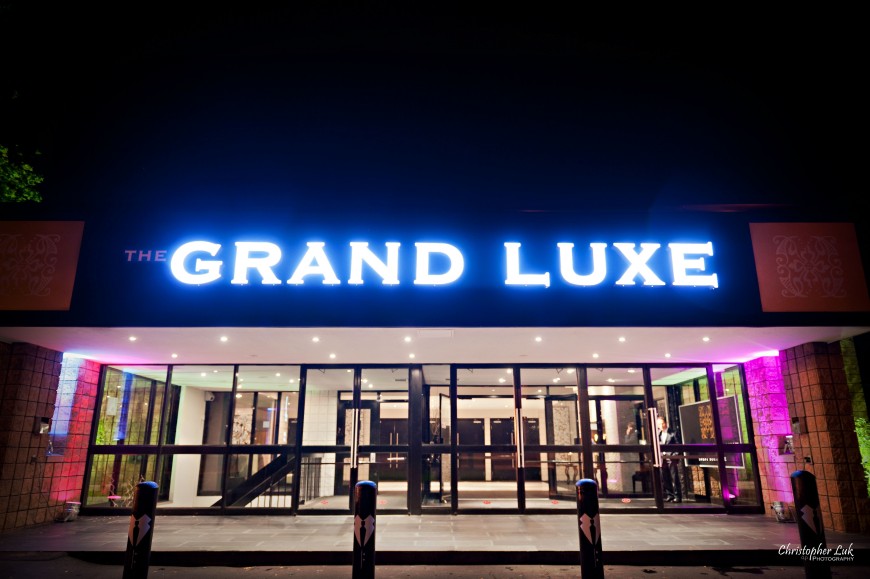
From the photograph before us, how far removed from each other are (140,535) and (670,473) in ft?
33.5

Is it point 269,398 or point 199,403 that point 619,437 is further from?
point 199,403

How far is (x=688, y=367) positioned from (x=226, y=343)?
29.9 ft

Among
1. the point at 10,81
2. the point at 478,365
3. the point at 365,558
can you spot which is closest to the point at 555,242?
the point at 478,365

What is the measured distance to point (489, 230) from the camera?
771 centimetres

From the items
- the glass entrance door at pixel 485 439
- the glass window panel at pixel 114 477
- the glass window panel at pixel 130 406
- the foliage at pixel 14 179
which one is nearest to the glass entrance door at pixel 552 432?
the glass entrance door at pixel 485 439

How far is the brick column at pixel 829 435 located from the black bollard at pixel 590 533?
575 cm

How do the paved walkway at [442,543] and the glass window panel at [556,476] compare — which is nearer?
the paved walkway at [442,543]

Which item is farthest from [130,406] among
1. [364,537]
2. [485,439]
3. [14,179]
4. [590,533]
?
[590,533]

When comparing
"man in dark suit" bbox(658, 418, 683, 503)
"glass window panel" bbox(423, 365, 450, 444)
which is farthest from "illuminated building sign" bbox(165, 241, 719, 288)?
"man in dark suit" bbox(658, 418, 683, 503)

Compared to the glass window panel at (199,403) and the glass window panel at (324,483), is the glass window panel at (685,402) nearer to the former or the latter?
the glass window panel at (324,483)

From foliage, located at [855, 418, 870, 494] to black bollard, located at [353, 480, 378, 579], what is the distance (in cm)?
807

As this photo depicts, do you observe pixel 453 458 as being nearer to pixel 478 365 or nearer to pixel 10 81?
pixel 478 365

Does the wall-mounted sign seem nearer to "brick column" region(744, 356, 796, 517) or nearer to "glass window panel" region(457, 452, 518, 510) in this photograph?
"brick column" region(744, 356, 796, 517)

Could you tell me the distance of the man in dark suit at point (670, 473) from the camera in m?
10.0
